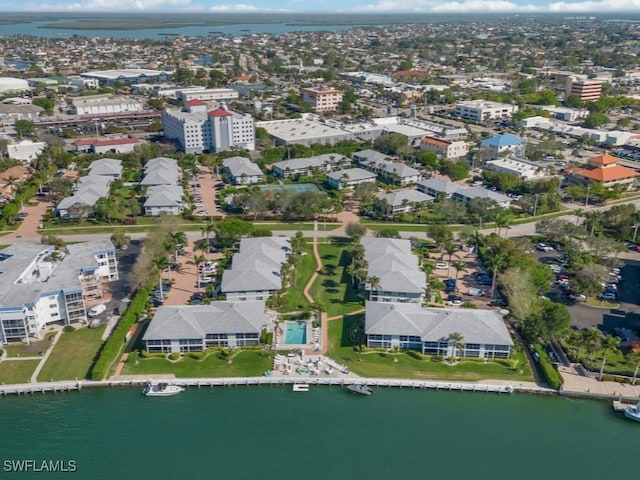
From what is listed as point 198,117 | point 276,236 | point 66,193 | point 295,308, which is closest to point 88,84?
point 198,117

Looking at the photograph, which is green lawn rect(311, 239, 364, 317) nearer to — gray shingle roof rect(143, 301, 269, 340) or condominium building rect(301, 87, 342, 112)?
gray shingle roof rect(143, 301, 269, 340)

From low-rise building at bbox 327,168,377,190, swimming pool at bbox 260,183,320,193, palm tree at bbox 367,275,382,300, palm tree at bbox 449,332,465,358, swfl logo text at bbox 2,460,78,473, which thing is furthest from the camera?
swimming pool at bbox 260,183,320,193

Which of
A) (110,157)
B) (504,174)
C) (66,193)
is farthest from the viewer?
(110,157)

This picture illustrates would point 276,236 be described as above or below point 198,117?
below

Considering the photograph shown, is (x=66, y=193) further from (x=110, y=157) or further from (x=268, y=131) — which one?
(x=268, y=131)

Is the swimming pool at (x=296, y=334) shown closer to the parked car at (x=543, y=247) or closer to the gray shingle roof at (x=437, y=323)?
the gray shingle roof at (x=437, y=323)

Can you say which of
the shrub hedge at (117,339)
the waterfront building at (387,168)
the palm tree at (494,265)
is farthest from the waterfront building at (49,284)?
the waterfront building at (387,168)

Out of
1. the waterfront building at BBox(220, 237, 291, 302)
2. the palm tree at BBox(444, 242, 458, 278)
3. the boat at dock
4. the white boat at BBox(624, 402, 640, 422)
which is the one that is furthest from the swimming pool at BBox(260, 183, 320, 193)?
the white boat at BBox(624, 402, 640, 422)
